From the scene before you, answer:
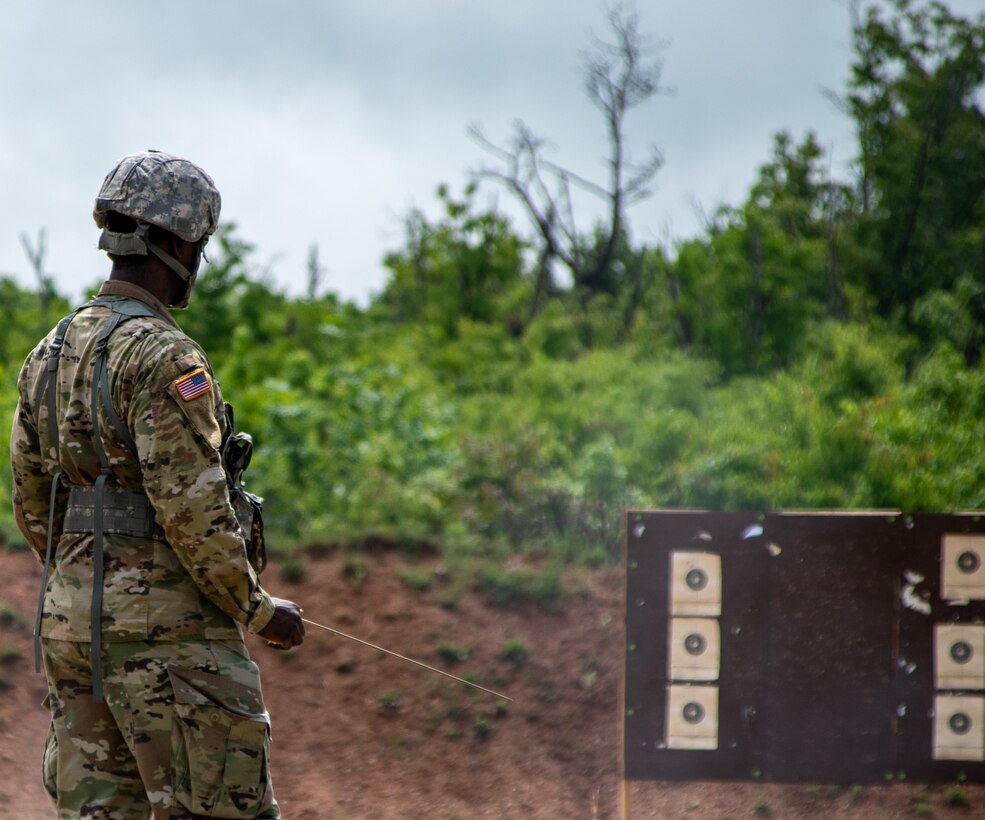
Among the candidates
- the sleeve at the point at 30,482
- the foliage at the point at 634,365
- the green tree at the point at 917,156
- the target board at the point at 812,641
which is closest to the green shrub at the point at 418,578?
the foliage at the point at 634,365

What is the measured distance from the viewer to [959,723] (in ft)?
15.9

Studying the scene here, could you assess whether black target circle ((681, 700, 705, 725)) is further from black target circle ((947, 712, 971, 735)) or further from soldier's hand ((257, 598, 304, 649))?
soldier's hand ((257, 598, 304, 649))

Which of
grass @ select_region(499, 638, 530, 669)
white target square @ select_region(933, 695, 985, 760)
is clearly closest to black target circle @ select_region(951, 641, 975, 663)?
white target square @ select_region(933, 695, 985, 760)

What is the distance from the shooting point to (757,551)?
16.0ft

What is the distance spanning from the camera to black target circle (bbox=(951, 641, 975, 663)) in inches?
192

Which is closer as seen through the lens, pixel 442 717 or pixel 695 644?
pixel 695 644

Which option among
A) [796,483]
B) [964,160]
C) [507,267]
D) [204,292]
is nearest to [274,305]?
[204,292]

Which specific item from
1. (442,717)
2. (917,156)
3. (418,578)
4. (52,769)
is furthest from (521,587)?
(917,156)

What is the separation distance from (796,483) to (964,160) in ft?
51.7

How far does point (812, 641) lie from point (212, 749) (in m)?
2.97

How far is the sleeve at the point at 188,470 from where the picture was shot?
2.59 m

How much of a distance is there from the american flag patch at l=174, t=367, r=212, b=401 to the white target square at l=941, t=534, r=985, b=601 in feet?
11.0

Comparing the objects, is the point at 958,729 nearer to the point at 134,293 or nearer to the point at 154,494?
the point at 154,494

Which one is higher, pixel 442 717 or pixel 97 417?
pixel 97 417
